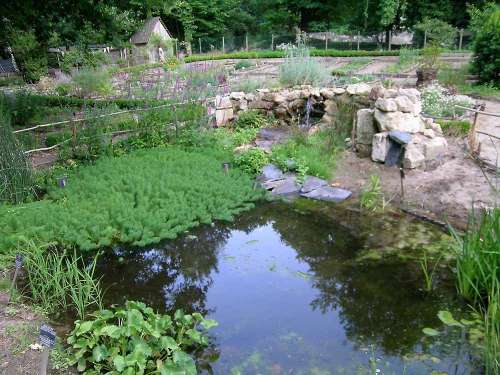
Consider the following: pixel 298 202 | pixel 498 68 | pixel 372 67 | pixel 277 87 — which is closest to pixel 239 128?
pixel 277 87

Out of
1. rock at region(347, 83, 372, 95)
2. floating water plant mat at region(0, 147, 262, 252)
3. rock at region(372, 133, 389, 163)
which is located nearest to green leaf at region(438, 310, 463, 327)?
floating water plant mat at region(0, 147, 262, 252)

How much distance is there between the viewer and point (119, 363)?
267 cm

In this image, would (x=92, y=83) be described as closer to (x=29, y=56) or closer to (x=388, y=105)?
(x=29, y=56)

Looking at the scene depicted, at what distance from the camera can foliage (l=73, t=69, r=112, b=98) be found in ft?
42.6

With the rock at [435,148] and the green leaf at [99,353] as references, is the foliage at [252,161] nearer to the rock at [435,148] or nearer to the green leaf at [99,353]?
the rock at [435,148]

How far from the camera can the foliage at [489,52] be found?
434 inches

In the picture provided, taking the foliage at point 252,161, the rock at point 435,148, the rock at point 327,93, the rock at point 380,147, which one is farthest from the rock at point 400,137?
the rock at point 327,93

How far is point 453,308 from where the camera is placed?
3.41m

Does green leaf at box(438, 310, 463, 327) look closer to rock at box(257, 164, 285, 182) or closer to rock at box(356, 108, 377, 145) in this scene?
rock at box(257, 164, 285, 182)

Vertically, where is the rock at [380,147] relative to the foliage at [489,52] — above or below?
below

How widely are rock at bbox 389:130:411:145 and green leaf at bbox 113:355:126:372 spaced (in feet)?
15.2

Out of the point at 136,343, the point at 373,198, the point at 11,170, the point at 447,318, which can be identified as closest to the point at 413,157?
the point at 373,198

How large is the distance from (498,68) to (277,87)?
5.86 m

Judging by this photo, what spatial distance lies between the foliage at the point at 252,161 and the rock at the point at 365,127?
1.44 meters
